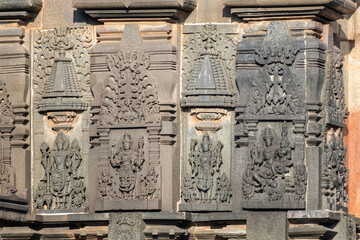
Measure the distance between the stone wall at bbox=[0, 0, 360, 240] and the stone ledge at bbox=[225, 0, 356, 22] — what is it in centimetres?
2

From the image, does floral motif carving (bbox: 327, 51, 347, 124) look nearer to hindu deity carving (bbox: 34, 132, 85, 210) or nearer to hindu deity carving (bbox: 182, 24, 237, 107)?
hindu deity carving (bbox: 182, 24, 237, 107)

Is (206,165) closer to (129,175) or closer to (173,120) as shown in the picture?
(173,120)

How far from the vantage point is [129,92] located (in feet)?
66.4

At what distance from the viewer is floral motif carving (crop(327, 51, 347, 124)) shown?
65.9ft

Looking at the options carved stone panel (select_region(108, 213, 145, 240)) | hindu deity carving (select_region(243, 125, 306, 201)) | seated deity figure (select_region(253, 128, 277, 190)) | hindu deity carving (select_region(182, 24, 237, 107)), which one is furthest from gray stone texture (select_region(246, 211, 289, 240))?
hindu deity carving (select_region(182, 24, 237, 107))

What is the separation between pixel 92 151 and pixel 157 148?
2.50 ft

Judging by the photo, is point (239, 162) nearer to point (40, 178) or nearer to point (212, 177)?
point (212, 177)

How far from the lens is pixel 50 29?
2080 centimetres

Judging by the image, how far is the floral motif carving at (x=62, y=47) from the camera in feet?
67.8

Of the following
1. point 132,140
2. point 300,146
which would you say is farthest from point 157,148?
point 300,146

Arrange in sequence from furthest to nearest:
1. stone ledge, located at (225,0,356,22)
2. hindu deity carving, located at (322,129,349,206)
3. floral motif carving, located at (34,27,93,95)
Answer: floral motif carving, located at (34,27,93,95) → hindu deity carving, located at (322,129,349,206) → stone ledge, located at (225,0,356,22)

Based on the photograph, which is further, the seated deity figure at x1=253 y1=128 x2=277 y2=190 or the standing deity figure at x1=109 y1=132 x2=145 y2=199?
the standing deity figure at x1=109 y1=132 x2=145 y2=199

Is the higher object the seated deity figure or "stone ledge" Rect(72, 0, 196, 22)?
"stone ledge" Rect(72, 0, 196, 22)

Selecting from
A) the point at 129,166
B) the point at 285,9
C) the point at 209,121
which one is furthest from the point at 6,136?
the point at 285,9
